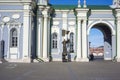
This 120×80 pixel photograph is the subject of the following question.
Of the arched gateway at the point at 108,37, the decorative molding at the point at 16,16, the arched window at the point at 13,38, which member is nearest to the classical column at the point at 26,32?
the decorative molding at the point at 16,16

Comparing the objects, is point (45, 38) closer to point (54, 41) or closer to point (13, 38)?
point (54, 41)

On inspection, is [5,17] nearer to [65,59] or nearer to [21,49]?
[21,49]

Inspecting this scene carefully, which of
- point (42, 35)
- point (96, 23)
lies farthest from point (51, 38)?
point (96, 23)

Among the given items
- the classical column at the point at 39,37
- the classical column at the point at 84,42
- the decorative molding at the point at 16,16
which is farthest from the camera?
the classical column at the point at 84,42

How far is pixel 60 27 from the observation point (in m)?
39.8

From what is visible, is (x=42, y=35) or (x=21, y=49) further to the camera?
(x=42, y=35)

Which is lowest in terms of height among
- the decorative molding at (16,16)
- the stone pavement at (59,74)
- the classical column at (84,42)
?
the stone pavement at (59,74)

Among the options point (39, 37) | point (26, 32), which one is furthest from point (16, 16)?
point (39, 37)

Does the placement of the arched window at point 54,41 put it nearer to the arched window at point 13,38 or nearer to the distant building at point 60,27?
the distant building at point 60,27

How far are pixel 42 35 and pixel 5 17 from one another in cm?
577

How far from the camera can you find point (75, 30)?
39688 millimetres

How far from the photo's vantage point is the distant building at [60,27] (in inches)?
1318

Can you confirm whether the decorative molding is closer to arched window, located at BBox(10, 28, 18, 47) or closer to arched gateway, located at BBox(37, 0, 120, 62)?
arched window, located at BBox(10, 28, 18, 47)

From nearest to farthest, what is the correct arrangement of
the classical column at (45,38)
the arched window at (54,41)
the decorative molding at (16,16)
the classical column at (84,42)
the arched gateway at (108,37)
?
the decorative molding at (16,16) < the classical column at (45,38) < the classical column at (84,42) < the arched gateway at (108,37) < the arched window at (54,41)
